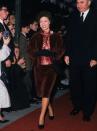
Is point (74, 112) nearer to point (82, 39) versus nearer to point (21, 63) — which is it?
point (21, 63)

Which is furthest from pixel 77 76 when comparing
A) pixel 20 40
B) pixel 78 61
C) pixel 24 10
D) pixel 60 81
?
pixel 24 10

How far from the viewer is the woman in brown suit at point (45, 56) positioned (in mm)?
6863

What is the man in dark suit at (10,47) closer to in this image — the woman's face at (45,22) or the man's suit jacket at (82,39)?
the woman's face at (45,22)

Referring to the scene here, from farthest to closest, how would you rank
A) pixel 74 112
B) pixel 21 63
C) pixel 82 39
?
pixel 74 112
pixel 21 63
pixel 82 39

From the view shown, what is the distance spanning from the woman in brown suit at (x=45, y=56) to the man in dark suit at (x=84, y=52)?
60cm

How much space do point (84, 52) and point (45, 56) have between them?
92 cm

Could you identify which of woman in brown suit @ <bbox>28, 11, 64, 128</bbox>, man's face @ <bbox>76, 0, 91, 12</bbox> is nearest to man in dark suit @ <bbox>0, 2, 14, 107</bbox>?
woman in brown suit @ <bbox>28, 11, 64, 128</bbox>

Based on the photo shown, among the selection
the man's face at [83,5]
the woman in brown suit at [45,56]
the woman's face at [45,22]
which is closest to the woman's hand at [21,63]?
the woman in brown suit at [45,56]

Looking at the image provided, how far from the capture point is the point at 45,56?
686 cm

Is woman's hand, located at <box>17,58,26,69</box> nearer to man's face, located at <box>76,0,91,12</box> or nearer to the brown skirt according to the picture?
Answer: the brown skirt

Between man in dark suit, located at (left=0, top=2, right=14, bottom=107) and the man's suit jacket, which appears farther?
the man's suit jacket

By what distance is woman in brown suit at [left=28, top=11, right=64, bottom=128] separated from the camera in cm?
686

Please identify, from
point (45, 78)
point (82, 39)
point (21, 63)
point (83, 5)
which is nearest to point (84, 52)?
point (82, 39)

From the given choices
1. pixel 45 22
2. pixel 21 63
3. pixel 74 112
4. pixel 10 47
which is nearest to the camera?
pixel 45 22
